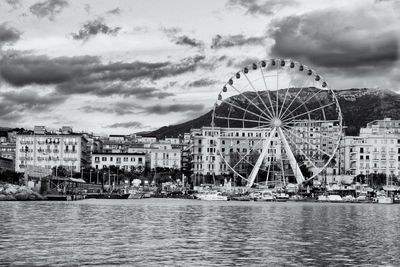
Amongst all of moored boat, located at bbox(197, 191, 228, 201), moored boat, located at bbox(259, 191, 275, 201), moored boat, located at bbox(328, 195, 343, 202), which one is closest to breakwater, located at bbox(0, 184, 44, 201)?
moored boat, located at bbox(197, 191, 228, 201)

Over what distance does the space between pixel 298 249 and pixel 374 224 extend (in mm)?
28254

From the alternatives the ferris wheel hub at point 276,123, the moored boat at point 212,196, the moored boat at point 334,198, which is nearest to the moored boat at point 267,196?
the moored boat at point 212,196

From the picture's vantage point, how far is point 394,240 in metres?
52.2

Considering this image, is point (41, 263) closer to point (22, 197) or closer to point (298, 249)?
point (298, 249)

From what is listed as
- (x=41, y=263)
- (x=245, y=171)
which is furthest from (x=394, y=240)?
(x=245, y=171)

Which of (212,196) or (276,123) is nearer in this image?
(276,123)

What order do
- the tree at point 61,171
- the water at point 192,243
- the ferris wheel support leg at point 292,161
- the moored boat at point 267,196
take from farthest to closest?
the tree at point 61,171, the moored boat at point 267,196, the ferris wheel support leg at point 292,161, the water at point 192,243

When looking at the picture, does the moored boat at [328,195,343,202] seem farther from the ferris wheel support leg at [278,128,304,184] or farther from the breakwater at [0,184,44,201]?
the breakwater at [0,184,44,201]

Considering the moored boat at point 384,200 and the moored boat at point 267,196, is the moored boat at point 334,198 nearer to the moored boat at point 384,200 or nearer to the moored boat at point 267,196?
the moored boat at point 384,200

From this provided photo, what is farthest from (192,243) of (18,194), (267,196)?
(267,196)

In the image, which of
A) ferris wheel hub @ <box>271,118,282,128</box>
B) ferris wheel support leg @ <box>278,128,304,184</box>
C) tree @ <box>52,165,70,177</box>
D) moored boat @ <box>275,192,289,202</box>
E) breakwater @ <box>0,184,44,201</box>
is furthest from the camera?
tree @ <box>52,165,70,177</box>

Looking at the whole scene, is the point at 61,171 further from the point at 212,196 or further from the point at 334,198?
the point at 334,198

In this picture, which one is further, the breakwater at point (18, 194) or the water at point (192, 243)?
the breakwater at point (18, 194)

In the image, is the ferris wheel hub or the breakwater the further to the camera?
the breakwater
